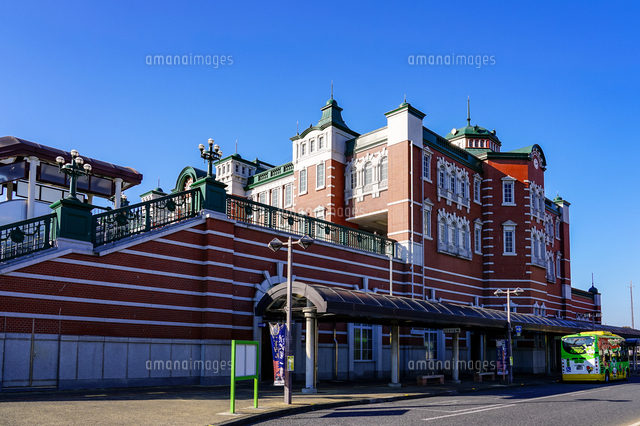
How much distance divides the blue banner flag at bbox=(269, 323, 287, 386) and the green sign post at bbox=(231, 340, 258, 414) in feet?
5.74

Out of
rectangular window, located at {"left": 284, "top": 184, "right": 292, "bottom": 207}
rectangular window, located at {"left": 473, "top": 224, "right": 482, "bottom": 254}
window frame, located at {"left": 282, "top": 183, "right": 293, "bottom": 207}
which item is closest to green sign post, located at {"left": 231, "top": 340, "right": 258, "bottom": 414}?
window frame, located at {"left": 282, "top": 183, "right": 293, "bottom": 207}

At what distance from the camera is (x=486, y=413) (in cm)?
1570

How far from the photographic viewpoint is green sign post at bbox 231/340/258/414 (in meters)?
14.2

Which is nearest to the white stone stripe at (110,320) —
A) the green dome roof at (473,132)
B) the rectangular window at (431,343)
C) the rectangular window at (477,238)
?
the rectangular window at (431,343)

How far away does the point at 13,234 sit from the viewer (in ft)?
57.9

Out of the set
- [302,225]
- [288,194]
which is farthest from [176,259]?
[288,194]

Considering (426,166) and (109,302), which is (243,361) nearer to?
(109,302)

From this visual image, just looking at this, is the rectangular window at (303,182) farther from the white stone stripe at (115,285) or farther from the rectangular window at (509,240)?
the white stone stripe at (115,285)

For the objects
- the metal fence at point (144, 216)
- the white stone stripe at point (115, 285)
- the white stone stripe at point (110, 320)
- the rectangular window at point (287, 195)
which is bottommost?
the white stone stripe at point (110, 320)

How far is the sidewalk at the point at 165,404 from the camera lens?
12.6 meters

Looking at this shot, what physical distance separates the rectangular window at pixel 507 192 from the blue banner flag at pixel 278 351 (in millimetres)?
30928

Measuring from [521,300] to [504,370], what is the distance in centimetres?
1523

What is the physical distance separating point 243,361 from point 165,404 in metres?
2.52

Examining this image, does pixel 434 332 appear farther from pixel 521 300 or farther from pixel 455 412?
pixel 455 412
